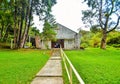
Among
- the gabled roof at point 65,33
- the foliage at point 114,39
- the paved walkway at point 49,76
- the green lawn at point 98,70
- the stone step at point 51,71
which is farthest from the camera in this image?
the foliage at point 114,39

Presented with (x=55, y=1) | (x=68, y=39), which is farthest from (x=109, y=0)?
(x=68, y=39)

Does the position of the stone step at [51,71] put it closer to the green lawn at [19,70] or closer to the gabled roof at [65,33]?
the green lawn at [19,70]

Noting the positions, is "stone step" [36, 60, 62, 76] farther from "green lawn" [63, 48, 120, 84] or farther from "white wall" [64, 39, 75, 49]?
"white wall" [64, 39, 75, 49]

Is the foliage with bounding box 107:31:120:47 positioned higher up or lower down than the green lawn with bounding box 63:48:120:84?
higher up

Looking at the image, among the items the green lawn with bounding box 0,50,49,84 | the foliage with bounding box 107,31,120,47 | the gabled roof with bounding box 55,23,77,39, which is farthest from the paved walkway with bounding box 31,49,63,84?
the foliage with bounding box 107,31,120,47

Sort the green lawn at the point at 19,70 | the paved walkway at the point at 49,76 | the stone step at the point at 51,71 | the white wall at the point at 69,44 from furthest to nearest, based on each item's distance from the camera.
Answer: the white wall at the point at 69,44
the stone step at the point at 51,71
the green lawn at the point at 19,70
the paved walkway at the point at 49,76

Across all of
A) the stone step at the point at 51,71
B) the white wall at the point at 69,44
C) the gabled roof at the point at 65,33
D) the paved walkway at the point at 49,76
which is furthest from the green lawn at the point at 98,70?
the white wall at the point at 69,44

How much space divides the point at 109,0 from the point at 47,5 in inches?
420

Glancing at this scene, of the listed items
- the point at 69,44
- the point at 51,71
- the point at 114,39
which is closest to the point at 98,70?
the point at 51,71

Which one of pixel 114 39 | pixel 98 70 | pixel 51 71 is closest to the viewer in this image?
pixel 51 71

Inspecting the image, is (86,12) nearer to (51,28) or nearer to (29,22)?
(51,28)

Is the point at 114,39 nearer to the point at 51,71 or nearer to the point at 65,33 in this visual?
the point at 65,33

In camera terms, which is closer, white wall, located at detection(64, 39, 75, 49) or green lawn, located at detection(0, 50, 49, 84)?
green lawn, located at detection(0, 50, 49, 84)

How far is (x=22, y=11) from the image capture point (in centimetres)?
3828
